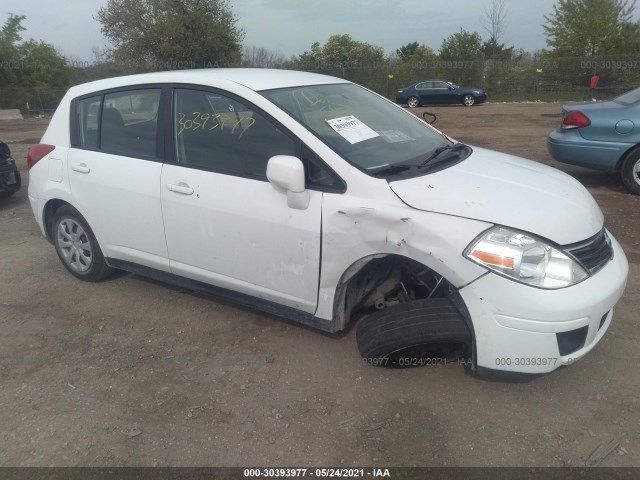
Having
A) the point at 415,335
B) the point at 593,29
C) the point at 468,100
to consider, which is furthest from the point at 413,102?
the point at 415,335

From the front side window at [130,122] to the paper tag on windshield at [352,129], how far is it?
51.2 inches

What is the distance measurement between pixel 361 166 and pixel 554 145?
496 centimetres

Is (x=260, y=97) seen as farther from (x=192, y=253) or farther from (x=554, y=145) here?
(x=554, y=145)

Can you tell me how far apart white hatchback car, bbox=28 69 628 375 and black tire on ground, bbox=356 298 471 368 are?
0.01m

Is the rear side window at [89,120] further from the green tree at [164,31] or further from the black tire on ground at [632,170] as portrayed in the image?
the green tree at [164,31]

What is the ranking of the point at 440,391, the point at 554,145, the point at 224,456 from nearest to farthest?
the point at 224,456 < the point at 440,391 < the point at 554,145

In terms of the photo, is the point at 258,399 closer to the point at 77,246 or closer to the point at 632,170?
the point at 77,246

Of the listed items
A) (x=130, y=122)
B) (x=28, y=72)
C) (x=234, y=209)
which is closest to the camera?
(x=234, y=209)

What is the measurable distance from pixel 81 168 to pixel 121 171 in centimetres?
47

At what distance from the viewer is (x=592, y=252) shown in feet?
8.93

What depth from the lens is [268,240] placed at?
3.06 m

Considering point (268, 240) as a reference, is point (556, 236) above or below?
above

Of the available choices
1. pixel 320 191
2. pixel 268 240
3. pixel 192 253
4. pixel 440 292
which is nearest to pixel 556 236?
pixel 440 292

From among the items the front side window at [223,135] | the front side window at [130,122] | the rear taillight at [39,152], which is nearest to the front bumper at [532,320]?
the front side window at [223,135]
